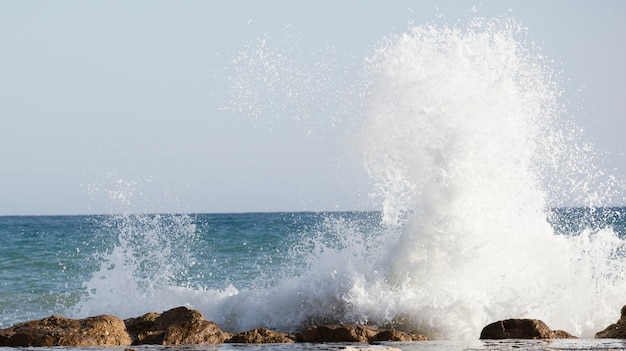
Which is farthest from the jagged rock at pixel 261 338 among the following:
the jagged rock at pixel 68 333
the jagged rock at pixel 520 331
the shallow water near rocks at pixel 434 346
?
the jagged rock at pixel 520 331

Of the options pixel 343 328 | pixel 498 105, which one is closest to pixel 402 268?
pixel 498 105

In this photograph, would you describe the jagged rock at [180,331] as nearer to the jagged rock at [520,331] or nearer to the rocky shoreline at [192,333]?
the rocky shoreline at [192,333]

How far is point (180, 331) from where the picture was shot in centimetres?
948

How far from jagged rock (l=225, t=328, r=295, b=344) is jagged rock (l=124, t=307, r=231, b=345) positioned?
0.19m

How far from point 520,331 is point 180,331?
3085mm

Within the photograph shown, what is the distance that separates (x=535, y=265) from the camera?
1301 cm

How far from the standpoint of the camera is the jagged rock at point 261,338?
948cm

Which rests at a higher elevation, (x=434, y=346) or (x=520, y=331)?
(x=520, y=331)

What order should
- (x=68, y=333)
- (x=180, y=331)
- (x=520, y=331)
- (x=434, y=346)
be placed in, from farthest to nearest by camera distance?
(x=520, y=331)
(x=180, y=331)
(x=68, y=333)
(x=434, y=346)

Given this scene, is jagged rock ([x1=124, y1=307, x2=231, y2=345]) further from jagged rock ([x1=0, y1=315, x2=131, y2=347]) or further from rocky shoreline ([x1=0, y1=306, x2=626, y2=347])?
jagged rock ([x1=0, y1=315, x2=131, y2=347])

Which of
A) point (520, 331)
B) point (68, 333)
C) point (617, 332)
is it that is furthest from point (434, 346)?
point (68, 333)

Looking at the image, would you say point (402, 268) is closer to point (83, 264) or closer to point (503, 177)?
point (503, 177)

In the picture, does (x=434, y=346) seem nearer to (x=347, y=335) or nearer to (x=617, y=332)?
(x=347, y=335)

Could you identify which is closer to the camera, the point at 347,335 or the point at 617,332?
the point at 347,335
